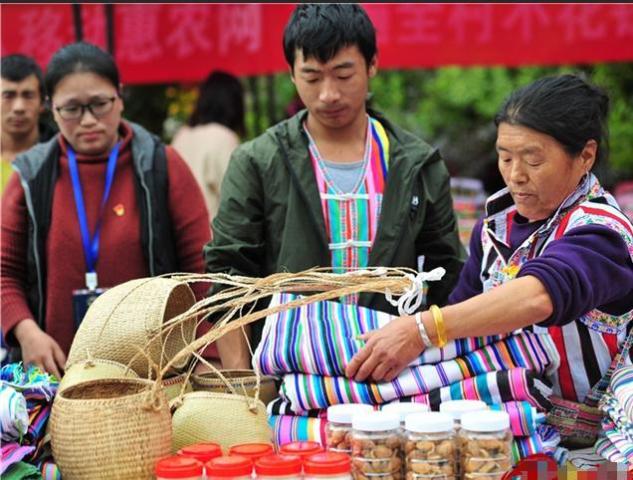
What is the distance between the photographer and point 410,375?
2.19 m

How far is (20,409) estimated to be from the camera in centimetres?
206

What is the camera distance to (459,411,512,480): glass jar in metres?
1.90

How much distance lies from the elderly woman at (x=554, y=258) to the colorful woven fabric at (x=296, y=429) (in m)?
0.14

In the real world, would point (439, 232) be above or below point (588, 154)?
below

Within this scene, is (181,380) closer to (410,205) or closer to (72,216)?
(410,205)

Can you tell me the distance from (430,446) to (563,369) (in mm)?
482

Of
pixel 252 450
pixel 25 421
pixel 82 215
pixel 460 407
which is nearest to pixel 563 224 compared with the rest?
pixel 460 407

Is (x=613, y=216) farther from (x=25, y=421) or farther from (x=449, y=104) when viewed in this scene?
(x=449, y=104)

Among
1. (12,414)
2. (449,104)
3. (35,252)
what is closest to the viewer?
(12,414)

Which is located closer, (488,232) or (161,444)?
(161,444)

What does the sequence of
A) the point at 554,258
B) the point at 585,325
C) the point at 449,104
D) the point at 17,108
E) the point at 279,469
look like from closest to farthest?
the point at 279,469, the point at 554,258, the point at 585,325, the point at 17,108, the point at 449,104

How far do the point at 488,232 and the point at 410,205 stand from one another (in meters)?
0.35

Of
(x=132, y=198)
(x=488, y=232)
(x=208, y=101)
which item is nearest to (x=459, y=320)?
(x=488, y=232)

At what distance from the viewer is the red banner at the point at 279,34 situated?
17.6 feet
